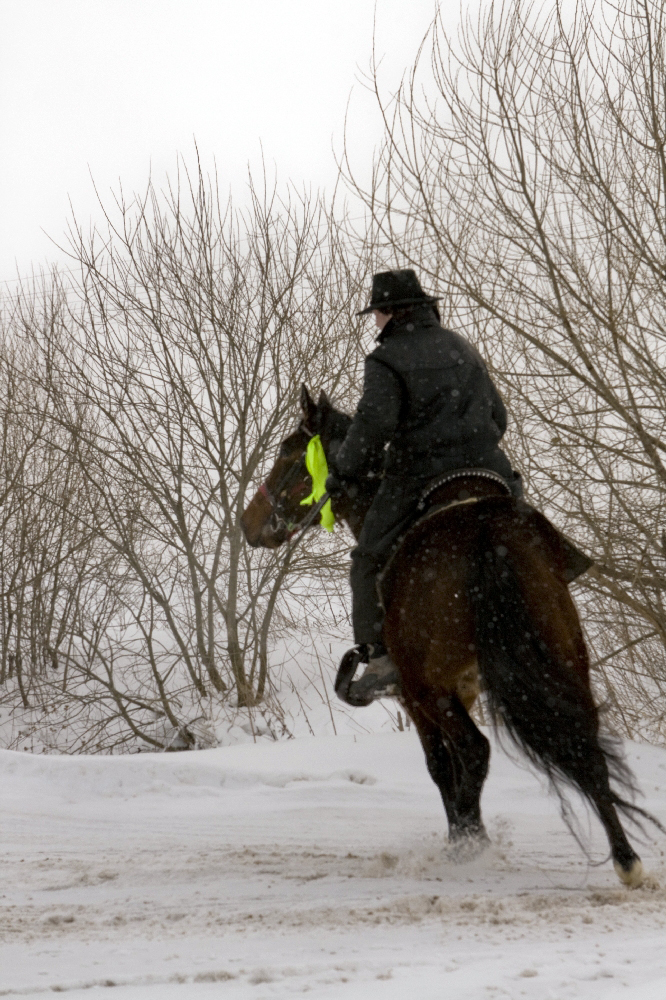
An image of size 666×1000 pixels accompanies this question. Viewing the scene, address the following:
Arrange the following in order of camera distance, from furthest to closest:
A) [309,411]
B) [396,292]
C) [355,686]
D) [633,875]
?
[309,411] → [355,686] → [396,292] → [633,875]

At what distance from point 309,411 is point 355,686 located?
1282mm

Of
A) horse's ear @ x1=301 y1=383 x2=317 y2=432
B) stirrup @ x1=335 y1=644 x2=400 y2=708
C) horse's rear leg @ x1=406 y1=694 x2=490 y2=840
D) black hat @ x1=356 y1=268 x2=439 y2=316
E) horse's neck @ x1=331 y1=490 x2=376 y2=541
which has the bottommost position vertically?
horse's rear leg @ x1=406 y1=694 x2=490 y2=840

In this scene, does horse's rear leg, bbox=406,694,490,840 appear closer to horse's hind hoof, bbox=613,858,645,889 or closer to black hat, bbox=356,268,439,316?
horse's hind hoof, bbox=613,858,645,889

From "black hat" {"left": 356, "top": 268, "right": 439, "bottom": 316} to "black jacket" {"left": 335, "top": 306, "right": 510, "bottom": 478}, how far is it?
168 millimetres

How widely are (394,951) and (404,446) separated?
1.95 m

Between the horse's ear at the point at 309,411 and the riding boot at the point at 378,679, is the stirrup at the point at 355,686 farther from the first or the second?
the horse's ear at the point at 309,411

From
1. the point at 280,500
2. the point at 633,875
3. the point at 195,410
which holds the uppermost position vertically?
the point at 195,410

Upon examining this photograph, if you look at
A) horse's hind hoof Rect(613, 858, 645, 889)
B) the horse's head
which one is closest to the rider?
the horse's head

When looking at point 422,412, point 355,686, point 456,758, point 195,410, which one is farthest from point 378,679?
point 195,410

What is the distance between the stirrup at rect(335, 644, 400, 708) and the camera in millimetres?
3860

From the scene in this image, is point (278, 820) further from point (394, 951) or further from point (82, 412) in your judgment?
point (82, 412)

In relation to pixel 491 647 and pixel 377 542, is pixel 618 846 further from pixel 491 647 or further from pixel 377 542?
pixel 377 542

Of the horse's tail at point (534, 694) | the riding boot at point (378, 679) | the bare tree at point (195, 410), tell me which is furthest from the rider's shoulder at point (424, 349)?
the bare tree at point (195, 410)

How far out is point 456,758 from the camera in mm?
3643
